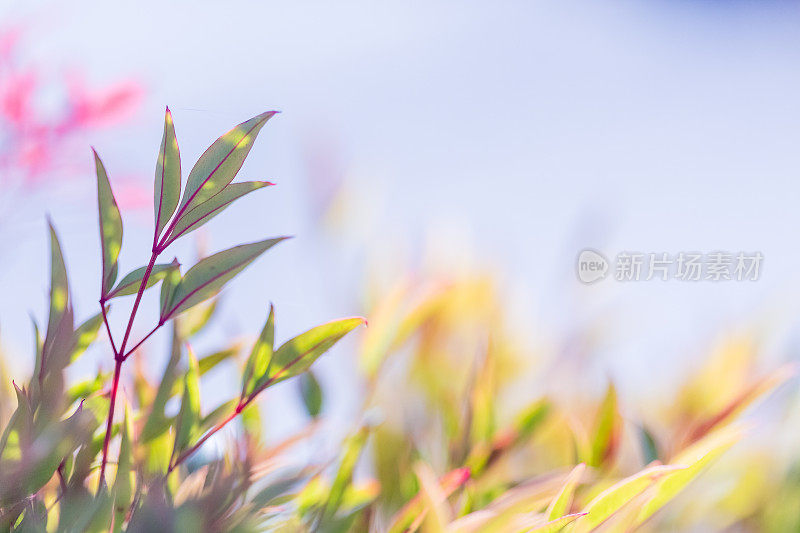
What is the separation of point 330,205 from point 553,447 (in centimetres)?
16

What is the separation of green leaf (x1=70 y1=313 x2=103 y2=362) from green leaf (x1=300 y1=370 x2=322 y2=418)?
10 centimetres

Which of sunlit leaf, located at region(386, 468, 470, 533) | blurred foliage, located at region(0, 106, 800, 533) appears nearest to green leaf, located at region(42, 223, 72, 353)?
blurred foliage, located at region(0, 106, 800, 533)

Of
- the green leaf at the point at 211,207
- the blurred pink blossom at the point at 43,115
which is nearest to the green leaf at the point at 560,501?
the green leaf at the point at 211,207

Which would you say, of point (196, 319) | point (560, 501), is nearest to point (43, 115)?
point (196, 319)

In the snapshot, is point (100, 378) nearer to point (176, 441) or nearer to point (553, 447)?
point (176, 441)

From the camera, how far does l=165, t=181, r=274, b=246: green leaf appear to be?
0.46 ft

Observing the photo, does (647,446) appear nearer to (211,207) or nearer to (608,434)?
(608,434)

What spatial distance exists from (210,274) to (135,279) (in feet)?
0.05

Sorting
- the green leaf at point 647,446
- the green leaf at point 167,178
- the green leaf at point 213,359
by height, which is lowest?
the green leaf at point 647,446

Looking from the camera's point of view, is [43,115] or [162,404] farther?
[43,115]

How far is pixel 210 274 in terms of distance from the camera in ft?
0.49

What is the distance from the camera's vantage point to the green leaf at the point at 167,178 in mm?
137

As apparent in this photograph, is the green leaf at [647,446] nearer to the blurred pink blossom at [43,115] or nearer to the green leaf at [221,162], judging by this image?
the green leaf at [221,162]

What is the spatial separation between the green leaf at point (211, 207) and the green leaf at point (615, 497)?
105mm
